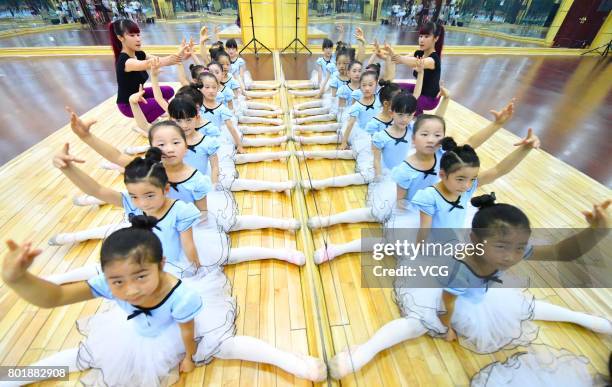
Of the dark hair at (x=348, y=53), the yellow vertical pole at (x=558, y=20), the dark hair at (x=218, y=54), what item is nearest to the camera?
the dark hair at (x=348, y=53)

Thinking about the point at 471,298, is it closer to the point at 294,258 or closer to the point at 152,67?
the point at 294,258

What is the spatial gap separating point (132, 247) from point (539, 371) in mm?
1320

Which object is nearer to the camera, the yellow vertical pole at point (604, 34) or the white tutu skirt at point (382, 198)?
the white tutu skirt at point (382, 198)

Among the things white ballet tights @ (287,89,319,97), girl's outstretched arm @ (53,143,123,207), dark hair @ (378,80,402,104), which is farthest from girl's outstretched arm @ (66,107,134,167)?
white ballet tights @ (287,89,319,97)

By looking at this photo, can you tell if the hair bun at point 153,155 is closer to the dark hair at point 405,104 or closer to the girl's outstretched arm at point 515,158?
the dark hair at point 405,104

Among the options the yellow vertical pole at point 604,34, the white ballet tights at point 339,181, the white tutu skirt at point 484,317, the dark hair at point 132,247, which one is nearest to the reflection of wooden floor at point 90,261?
the white ballet tights at point 339,181

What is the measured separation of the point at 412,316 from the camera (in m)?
1.12

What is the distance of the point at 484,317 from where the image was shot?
1.08 m

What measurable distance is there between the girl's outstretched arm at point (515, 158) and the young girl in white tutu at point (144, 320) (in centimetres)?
114

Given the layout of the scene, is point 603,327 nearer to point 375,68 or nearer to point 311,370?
point 311,370

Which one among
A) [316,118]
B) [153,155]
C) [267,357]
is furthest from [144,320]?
[316,118]

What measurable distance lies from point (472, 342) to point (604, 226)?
58 cm

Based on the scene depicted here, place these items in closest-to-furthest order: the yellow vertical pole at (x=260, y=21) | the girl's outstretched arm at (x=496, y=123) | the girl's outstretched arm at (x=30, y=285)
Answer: the girl's outstretched arm at (x=30, y=285) → the girl's outstretched arm at (x=496, y=123) → the yellow vertical pole at (x=260, y=21)

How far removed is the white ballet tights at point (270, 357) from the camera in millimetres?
1074
